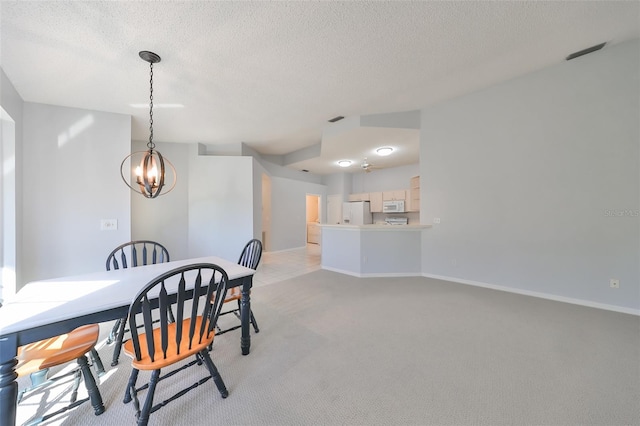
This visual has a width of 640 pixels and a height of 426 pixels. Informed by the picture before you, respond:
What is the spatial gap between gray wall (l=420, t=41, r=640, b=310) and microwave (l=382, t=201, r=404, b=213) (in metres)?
2.77

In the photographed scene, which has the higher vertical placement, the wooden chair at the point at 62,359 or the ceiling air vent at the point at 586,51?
the ceiling air vent at the point at 586,51

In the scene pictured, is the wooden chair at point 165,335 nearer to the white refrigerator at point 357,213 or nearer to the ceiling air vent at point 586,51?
the ceiling air vent at point 586,51

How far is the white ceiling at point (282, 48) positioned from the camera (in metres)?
1.81

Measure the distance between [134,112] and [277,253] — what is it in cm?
467

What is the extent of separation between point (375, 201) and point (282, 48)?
19.2 ft

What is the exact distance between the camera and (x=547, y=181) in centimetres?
300

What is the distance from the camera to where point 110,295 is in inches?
55.2

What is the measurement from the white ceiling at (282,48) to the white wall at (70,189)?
0.28 m

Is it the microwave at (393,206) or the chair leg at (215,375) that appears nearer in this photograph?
the chair leg at (215,375)

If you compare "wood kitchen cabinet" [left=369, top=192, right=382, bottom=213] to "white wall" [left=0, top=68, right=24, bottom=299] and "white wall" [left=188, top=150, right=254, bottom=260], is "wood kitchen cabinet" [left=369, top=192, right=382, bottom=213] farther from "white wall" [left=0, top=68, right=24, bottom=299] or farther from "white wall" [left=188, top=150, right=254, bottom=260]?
"white wall" [left=0, top=68, right=24, bottom=299]

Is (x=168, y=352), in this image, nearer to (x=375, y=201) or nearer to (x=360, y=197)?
(x=375, y=201)

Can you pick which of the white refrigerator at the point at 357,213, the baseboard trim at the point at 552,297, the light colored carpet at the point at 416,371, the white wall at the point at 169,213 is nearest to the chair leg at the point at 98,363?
the light colored carpet at the point at 416,371

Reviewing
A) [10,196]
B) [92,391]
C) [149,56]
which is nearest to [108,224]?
[10,196]

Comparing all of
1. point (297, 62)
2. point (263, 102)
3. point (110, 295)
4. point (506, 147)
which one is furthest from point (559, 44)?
point (110, 295)
